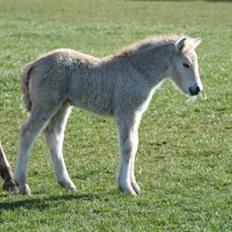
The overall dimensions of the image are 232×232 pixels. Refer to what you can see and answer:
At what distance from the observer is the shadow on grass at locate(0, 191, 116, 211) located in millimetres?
8484

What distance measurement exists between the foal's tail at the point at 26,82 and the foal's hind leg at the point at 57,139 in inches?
13.7

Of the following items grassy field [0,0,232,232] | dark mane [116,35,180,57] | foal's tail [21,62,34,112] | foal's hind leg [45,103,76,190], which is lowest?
grassy field [0,0,232,232]

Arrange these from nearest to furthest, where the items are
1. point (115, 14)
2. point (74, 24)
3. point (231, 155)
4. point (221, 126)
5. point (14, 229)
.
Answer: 1. point (14, 229)
2. point (231, 155)
3. point (221, 126)
4. point (74, 24)
5. point (115, 14)

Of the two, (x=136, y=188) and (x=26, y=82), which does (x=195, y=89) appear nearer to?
(x=136, y=188)

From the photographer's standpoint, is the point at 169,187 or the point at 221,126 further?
the point at 221,126

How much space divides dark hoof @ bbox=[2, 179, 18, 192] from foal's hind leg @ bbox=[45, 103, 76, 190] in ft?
1.79

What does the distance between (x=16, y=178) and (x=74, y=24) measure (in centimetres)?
2681

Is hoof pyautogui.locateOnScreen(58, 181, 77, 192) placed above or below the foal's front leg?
below

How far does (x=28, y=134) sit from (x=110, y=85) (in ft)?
3.67

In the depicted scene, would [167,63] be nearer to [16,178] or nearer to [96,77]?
[96,77]

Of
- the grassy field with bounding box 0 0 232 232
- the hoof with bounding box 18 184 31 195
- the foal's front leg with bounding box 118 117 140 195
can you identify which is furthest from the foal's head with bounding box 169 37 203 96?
the hoof with bounding box 18 184 31 195

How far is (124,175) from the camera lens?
9.11m

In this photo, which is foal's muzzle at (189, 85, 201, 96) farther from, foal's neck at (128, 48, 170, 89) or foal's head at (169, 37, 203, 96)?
foal's neck at (128, 48, 170, 89)

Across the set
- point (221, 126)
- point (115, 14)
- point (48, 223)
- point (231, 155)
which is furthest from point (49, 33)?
point (48, 223)
